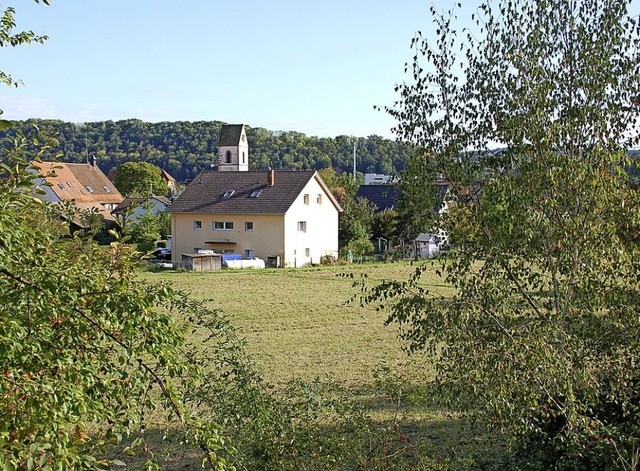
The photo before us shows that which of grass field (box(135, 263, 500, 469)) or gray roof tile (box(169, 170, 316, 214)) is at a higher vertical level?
gray roof tile (box(169, 170, 316, 214))

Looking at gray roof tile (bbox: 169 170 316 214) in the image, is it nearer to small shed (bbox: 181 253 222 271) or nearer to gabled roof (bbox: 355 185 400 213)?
small shed (bbox: 181 253 222 271)

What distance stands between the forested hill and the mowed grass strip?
56.3 metres

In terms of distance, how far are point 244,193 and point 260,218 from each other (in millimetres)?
2569

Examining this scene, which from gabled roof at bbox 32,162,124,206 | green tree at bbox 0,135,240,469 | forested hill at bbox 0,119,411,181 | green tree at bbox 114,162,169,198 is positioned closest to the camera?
green tree at bbox 0,135,240,469

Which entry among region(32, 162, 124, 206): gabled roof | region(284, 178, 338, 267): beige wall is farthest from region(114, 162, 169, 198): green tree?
region(284, 178, 338, 267): beige wall

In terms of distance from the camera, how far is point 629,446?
5.93m

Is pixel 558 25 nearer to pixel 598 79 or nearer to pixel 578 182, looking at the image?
pixel 598 79

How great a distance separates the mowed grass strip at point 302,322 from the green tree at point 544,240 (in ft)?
5.13

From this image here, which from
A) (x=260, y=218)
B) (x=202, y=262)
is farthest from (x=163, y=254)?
(x=202, y=262)

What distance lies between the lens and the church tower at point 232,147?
6162cm

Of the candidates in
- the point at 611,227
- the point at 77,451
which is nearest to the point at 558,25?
the point at 611,227

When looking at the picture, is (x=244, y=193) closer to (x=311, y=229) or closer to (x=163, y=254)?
(x=311, y=229)

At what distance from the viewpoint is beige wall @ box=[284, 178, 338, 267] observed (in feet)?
135

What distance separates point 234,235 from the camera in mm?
41969
